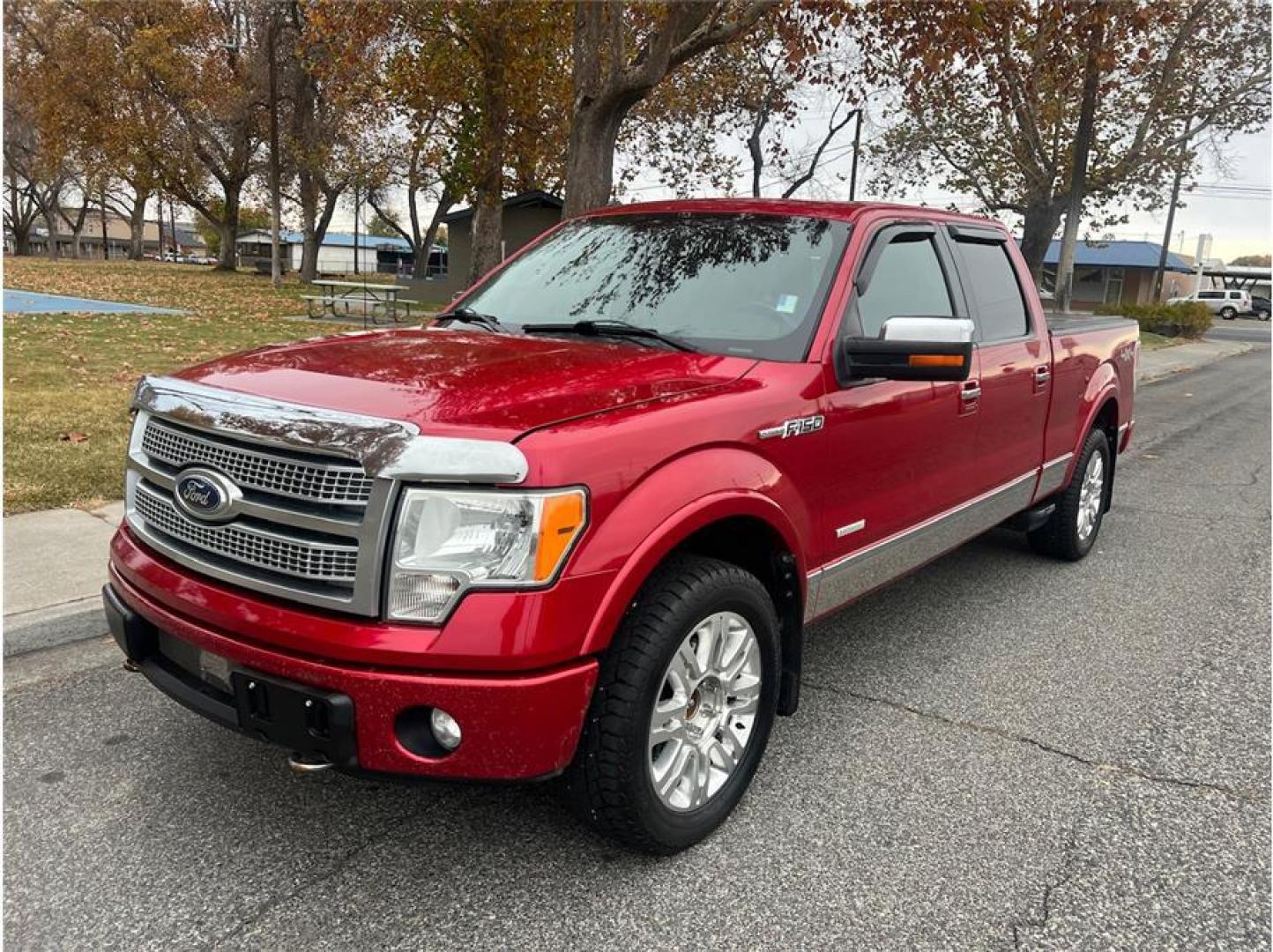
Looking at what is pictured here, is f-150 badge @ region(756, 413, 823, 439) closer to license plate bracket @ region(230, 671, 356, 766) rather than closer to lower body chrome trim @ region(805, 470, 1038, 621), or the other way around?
lower body chrome trim @ region(805, 470, 1038, 621)

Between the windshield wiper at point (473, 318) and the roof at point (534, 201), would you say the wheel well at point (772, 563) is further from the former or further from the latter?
the roof at point (534, 201)

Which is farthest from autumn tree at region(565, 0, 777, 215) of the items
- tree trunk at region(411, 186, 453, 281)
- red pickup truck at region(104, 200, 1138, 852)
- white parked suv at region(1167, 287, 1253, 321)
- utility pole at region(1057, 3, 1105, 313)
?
white parked suv at region(1167, 287, 1253, 321)

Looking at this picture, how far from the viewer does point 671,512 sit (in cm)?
253

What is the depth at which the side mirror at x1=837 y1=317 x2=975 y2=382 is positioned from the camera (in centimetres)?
305

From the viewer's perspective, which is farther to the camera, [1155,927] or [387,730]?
[1155,927]

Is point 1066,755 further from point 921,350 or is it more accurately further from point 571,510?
point 571,510

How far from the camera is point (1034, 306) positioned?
501 centimetres

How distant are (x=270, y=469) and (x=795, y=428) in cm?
Answer: 154

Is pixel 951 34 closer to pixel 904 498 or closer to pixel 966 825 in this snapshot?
pixel 904 498

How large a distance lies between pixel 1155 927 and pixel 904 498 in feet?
5.35

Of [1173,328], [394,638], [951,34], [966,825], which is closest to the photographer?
[394,638]

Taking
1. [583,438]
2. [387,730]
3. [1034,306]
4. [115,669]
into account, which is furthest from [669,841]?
[1034,306]

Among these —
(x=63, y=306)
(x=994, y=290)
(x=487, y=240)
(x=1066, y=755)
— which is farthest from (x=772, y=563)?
(x=487, y=240)

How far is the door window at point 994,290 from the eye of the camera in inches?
174
